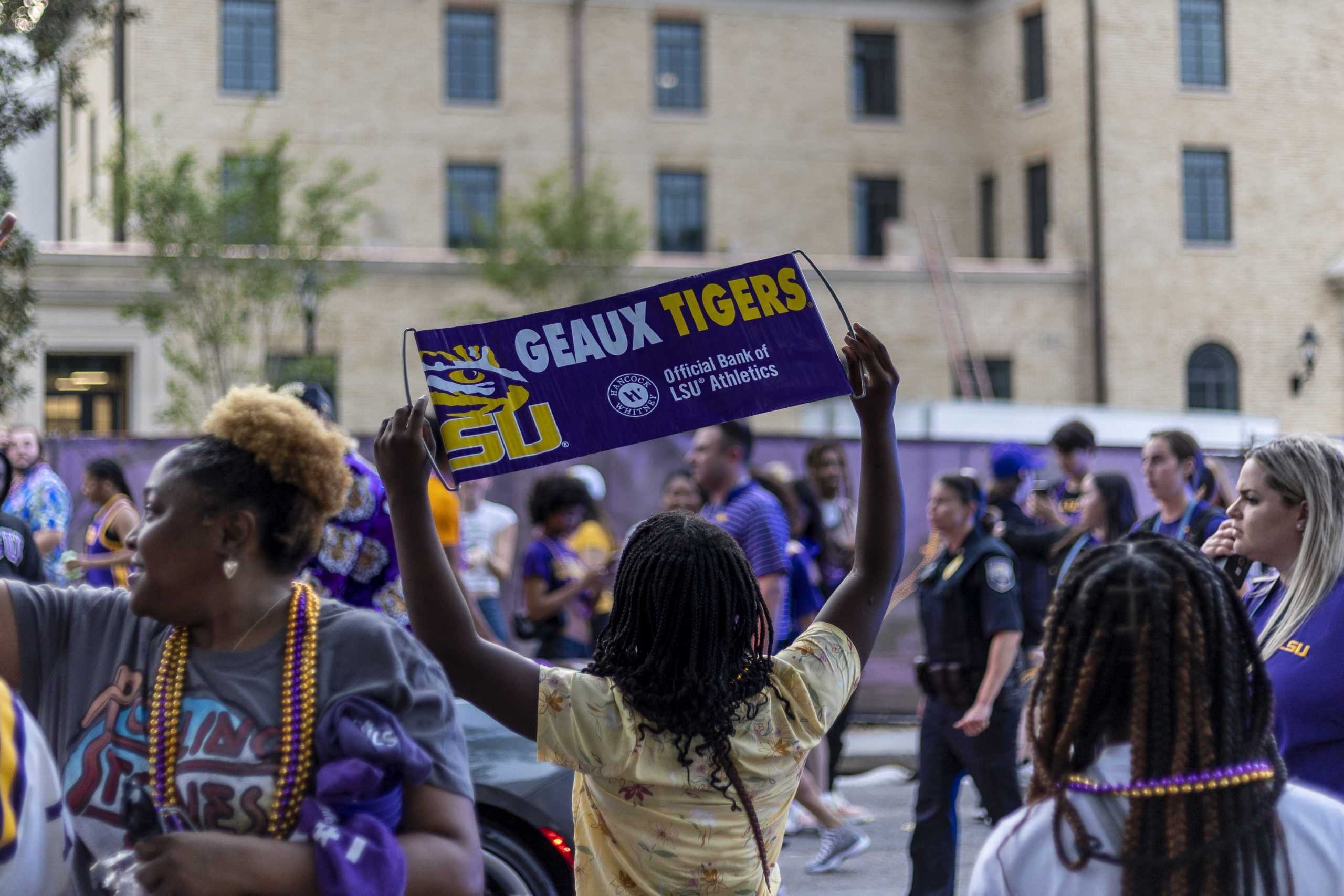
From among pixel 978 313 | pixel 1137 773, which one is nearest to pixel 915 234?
pixel 978 313

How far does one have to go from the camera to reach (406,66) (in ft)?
103

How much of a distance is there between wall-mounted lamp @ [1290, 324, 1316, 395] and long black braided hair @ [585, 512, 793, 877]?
31.0 m

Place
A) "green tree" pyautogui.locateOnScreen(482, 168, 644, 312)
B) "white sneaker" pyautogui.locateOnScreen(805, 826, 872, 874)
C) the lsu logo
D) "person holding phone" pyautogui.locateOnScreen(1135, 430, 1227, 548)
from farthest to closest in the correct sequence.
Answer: "green tree" pyautogui.locateOnScreen(482, 168, 644, 312)
"white sneaker" pyautogui.locateOnScreen(805, 826, 872, 874)
"person holding phone" pyautogui.locateOnScreen(1135, 430, 1227, 548)
the lsu logo

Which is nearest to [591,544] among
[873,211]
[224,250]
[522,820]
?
[522,820]

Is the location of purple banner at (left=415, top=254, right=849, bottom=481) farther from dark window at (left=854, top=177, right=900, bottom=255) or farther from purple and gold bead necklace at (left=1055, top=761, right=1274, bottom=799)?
dark window at (left=854, top=177, right=900, bottom=255)

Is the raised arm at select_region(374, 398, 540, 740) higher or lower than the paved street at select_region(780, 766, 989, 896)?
higher

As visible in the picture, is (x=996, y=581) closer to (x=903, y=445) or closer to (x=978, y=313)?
(x=903, y=445)

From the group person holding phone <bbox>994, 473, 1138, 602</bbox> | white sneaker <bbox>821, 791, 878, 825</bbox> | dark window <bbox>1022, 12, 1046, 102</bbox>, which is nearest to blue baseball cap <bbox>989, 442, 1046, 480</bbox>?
person holding phone <bbox>994, 473, 1138, 602</bbox>

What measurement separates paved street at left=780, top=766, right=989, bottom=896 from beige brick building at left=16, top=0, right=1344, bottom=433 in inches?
767

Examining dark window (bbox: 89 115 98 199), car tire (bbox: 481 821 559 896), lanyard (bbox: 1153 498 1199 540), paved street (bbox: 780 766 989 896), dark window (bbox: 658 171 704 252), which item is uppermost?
dark window (bbox: 89 115 98 199)

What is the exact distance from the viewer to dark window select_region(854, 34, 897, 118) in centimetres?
3416

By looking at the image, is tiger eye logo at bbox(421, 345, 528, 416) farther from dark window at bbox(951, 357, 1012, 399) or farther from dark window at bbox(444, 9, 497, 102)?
dark window at bbox(444, 9, 497, 102)

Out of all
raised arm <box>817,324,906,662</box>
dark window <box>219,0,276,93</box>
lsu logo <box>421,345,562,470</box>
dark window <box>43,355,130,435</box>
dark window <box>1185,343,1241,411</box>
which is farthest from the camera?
dark window <box>1185,343,1241,411</box>

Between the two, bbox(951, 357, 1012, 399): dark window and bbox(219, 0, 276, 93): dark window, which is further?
bbox(951, 357, 1012, 399): dark window
